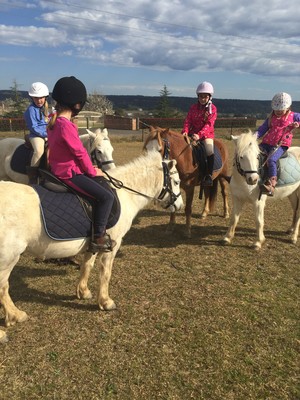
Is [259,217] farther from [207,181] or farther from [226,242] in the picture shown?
[207,181]

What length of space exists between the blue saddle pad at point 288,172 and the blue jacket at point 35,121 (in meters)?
4.26

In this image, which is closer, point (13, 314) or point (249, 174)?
point (13, 314)

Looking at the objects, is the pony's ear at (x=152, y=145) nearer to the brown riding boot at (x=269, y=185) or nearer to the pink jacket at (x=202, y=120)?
the pink jacket at (x=202, y=120)

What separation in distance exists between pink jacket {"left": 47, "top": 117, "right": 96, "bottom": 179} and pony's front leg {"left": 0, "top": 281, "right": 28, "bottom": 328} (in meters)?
1.44

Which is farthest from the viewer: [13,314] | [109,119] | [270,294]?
[109,119]

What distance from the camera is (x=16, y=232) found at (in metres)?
2.87

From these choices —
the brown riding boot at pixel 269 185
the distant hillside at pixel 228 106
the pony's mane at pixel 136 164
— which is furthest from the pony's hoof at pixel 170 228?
the distant hillside at pixel 228 106

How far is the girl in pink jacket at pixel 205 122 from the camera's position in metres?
6.30

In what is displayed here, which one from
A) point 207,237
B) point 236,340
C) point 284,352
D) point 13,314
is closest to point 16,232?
point 13,314

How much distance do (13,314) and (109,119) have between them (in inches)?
1832

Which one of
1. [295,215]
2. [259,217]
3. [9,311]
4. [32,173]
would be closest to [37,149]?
[32,173]

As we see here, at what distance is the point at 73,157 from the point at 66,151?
92mm

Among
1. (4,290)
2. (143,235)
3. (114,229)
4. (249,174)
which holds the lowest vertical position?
(143,235)

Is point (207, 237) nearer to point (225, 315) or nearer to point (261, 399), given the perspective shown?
point (225, 315)
